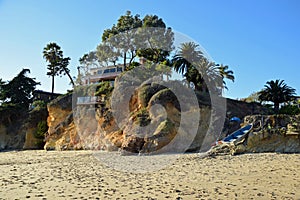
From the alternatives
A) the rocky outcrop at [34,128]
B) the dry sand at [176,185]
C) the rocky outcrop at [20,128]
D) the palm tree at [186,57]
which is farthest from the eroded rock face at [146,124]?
the dry sand at [176,185]

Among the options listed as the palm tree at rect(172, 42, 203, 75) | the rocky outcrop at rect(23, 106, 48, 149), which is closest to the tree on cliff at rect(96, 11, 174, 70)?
the palm tree at rect(172, 42, 203, 75)

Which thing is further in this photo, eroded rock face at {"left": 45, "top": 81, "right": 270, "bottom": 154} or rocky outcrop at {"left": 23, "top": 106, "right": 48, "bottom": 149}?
rocky outcrop at {"left": 23, "top": 106, "right": 48, "bottom": 149}

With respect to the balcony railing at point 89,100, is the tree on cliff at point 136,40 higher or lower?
higher

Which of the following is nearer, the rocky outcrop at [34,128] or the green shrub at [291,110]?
the green shrub at [291,110]

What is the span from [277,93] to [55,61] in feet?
97.9

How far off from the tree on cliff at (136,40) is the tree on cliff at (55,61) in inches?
276

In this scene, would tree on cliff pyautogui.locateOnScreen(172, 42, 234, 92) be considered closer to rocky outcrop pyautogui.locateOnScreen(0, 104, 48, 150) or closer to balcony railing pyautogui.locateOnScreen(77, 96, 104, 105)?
balcony railing pyautogui.locateOnScreen(77, 96, 104, 105)

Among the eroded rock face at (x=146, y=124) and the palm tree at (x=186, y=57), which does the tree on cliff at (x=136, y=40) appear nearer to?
the palm tree at (x=186, y=57)

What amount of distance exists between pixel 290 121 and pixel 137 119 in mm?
10676

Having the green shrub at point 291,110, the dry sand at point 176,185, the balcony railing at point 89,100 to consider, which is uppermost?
the balcony railing at point 89,100

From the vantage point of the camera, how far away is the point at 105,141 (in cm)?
2455

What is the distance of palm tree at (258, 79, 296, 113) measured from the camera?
31.7 m

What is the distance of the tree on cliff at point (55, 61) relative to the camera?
41500 millimetres

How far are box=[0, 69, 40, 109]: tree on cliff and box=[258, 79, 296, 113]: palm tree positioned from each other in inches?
1208
